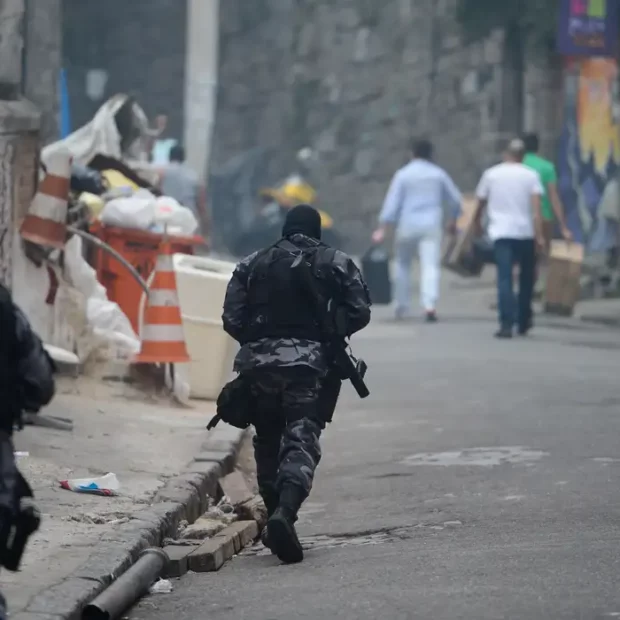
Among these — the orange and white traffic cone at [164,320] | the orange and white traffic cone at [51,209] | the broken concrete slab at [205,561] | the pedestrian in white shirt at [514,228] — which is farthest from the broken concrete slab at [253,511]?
the pedestrian in white shirt at [514,228]

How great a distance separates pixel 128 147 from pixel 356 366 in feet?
31.3

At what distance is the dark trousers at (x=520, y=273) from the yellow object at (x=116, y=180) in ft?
11.8

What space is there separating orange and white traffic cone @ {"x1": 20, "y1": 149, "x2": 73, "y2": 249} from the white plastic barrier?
0.85 metres

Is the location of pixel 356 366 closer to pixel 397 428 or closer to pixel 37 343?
pixel 37 343

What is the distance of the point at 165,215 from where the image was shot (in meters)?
13.2

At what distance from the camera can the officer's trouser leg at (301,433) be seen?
751cm

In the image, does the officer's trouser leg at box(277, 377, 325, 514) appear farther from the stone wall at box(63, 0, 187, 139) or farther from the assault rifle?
the stone wall at box(63, 0, 187, 139)

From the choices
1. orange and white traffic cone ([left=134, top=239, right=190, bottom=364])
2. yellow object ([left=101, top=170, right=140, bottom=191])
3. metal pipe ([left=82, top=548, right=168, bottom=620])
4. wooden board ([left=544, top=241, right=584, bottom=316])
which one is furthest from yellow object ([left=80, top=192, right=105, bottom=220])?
wooden board ([left=544, top=241, right=584, bottom=316])

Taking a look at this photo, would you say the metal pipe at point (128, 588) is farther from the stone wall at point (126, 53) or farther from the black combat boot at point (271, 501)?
the stone wall at point (126, 53)

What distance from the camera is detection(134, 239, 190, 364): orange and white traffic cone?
1150cm

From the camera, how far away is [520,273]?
1705cm

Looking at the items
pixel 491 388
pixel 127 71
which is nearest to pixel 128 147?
pixel 491 388

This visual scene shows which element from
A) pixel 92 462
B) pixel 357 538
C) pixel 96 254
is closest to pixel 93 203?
pixel 96 254

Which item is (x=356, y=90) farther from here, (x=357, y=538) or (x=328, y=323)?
(x=328, y=323)
